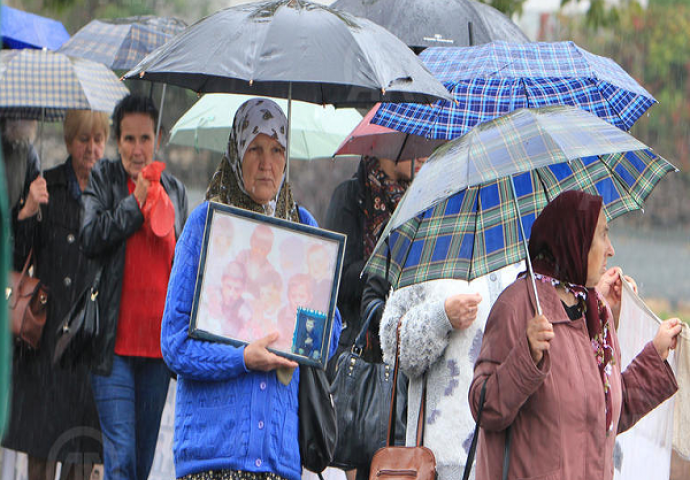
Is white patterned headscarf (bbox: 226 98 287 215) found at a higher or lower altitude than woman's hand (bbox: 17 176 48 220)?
higher

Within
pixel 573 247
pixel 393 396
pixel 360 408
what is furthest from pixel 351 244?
pixel 573 247

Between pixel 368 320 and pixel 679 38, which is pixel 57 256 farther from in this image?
pixel 679 38

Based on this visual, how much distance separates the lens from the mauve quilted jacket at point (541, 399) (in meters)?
3.74

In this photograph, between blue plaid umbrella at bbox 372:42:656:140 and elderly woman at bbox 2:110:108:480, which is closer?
blue plaid umbrella at bbox 372:42:656:140

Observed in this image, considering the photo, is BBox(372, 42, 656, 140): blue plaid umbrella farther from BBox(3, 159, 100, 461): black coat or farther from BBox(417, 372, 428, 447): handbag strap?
BBox(3, 159, 100, 461): black coat

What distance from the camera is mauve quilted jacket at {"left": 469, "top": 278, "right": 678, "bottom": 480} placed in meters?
3.74

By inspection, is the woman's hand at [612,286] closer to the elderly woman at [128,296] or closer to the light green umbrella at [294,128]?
the elderly woman at [128,296]

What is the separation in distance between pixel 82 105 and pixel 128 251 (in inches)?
38.3

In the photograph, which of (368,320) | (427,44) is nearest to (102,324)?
(368,320)

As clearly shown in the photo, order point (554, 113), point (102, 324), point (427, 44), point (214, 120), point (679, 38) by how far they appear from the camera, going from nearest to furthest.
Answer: point (554, 113) < point (102, 324) < point (427, 44) < point (214, 120) < point (679, 38)

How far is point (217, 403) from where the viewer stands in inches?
168

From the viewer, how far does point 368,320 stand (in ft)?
18.8

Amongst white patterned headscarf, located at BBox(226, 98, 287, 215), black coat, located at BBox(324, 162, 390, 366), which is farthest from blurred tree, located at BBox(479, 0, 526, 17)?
white patterned headscarf, located at BBox(226, 98, 287, 215)

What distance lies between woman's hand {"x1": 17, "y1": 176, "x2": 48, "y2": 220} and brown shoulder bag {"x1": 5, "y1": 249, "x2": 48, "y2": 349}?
0.90 feet
